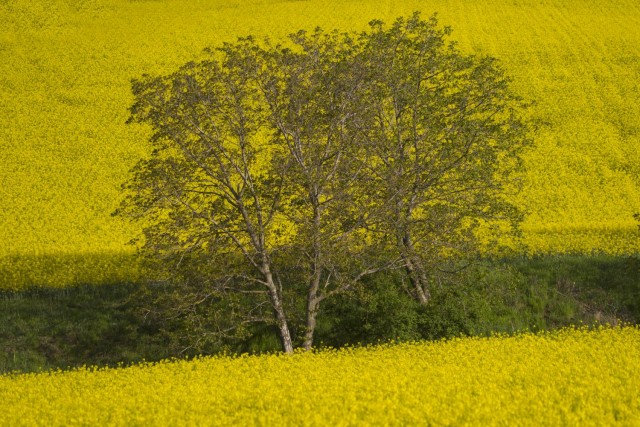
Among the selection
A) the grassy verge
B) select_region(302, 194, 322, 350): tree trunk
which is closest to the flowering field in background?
the grassy verge

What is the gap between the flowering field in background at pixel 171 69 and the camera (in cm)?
2811

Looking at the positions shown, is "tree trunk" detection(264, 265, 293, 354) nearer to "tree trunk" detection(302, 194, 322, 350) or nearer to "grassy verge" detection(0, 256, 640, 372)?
"tree trunk" detection(302, 194, 322, 350)

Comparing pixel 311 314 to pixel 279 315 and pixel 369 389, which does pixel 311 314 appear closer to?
pixel 279 315

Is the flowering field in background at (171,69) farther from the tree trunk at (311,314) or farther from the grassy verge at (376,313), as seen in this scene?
the tree trunk at (311,314)

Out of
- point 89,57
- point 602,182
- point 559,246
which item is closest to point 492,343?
point 559,246

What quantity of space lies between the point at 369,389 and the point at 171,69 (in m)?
36.1

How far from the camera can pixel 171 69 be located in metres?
45.9

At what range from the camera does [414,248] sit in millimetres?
21438

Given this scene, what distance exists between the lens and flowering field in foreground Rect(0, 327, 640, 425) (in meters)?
11.3

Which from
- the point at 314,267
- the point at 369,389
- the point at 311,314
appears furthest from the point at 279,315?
the point at 369,389

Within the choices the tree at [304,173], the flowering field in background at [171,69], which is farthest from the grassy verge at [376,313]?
the flowering field in background at [171,69]

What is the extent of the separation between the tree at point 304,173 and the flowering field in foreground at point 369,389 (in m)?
3.16

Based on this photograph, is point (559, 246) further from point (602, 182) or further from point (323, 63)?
point (323, 63)

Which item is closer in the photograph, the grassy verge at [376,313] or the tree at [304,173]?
the tree at [304,173]
